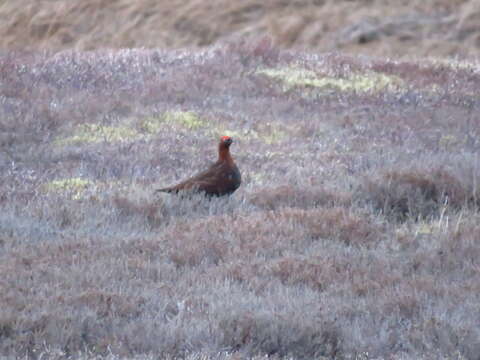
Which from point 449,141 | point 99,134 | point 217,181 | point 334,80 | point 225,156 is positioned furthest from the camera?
point 334,80

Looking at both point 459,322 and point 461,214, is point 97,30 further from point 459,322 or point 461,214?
point 459,322

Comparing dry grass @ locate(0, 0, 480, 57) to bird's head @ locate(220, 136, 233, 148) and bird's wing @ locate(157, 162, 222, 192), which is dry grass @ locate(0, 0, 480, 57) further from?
bird's wing @ locate(157, 162, 222, 192)

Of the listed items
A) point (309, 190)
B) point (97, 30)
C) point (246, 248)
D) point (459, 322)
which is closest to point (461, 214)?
point (309, 190)

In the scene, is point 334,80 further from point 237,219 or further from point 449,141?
point 237,219

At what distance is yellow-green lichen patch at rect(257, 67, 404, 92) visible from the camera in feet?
52.3

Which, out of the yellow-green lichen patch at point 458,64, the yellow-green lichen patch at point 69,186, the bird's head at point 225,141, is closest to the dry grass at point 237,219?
the yellow-green lichen patch at point 69,186

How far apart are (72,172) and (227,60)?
722cm

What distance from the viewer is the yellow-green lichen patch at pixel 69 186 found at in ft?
30.3

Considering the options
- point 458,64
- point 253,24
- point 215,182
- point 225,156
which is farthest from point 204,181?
point 253,24

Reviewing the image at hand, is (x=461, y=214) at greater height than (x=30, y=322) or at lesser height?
lesser

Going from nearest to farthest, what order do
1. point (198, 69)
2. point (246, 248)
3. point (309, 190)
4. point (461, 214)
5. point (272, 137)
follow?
point (246, 248), point (461, 214), point (309, 190), point (272, 137), point (198, 69)

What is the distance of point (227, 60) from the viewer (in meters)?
17.1

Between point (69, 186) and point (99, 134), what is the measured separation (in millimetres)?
3096

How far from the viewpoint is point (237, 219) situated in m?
8.20
